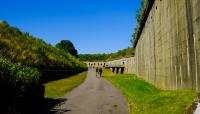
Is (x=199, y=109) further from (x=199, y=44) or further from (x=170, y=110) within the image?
(x=199, y=44)

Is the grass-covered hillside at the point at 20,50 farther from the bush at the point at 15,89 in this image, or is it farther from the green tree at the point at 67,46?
the green tree at the point at 67,46

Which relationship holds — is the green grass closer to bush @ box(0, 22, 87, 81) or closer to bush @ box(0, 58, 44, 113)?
bush @ box(0, 22, 87, 81)

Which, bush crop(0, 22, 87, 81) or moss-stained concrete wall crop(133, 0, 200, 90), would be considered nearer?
moss-stained concrete wall crop(133, 0, 200, 90)

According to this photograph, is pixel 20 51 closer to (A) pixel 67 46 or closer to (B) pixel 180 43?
(B) pixel 180 43

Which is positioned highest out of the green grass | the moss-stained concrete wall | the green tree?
the green tree

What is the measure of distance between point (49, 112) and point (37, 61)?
27564 mm

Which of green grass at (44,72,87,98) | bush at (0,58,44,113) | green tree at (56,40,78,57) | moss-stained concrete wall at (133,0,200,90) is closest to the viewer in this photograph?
bush at (0,58,44,113)

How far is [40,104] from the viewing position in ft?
60.0

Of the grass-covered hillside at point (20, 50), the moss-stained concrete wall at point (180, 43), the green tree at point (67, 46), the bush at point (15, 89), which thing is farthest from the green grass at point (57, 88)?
the green tree at point (67, 46)

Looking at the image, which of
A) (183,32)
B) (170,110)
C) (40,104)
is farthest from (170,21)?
(40,104)

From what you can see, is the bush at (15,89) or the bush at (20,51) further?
the bush at (20,51)

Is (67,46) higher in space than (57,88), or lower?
higher

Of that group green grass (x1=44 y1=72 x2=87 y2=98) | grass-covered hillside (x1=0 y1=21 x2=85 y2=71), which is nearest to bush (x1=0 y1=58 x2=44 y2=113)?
green grass (x1=44 y1=72 x2=87 y2=98)

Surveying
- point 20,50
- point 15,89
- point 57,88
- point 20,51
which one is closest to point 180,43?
point 15,89
